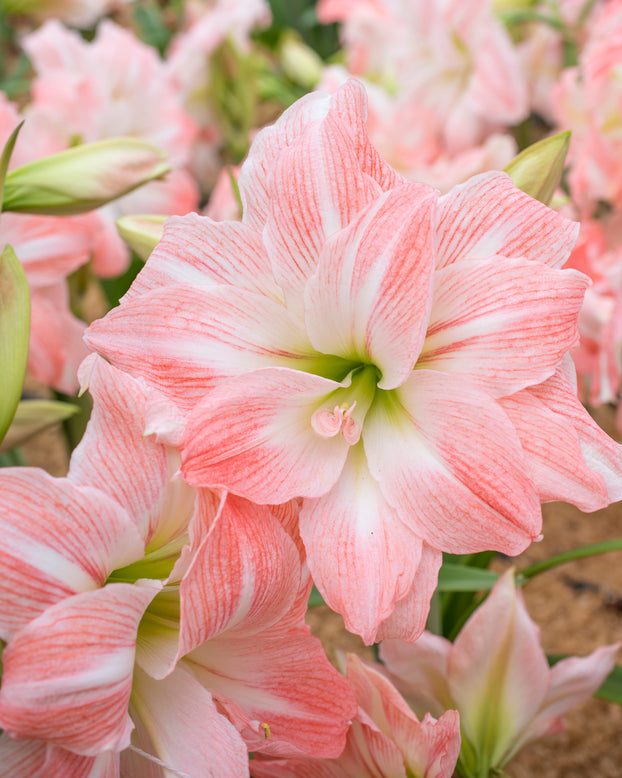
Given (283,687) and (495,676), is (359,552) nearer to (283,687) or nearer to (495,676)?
(283,687)

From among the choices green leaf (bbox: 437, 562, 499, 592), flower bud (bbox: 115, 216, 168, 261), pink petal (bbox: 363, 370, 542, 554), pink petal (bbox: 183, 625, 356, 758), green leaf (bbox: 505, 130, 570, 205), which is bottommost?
green leaf (bbox: 437, 562, 499, 592)

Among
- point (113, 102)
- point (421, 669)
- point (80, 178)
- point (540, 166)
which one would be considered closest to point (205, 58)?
point (113, 102)

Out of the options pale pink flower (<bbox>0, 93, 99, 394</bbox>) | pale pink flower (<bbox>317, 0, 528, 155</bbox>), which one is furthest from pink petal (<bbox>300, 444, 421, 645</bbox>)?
pale pink flower (<bbox>317, 0, 528, 155</bbox>)

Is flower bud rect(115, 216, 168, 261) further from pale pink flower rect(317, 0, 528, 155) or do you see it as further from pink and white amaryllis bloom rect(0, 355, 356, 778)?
pale pink flower rect(317, 0, 528, 155)

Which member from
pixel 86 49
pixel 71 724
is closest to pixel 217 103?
pixel 86 49

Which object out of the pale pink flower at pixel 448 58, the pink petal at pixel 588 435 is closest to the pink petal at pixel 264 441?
the pink petal at pixel 588 435
